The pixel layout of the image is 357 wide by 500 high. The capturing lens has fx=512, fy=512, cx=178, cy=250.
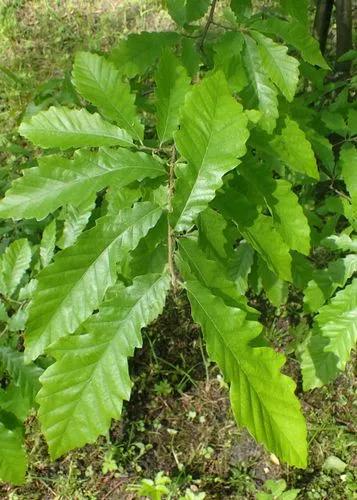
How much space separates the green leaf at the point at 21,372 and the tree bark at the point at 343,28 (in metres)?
1.92

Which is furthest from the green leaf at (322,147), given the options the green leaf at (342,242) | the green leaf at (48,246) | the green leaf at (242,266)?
the green leaf at (48,246)

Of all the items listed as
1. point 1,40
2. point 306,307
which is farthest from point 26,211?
point 1,40

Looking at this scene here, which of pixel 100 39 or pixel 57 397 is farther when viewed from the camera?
pixel 100 39

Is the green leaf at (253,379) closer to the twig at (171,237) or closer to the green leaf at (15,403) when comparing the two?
the twig at (171,237)

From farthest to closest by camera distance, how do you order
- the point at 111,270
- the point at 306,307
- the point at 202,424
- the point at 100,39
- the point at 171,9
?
the point at 100,39, the point at 202,424, the point at 306,307, the point at 171,9, the point at 111,270

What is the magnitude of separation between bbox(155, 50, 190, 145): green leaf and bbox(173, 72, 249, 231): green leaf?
0.69 feet

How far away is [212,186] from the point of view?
951 mm

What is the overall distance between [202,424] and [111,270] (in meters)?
1.56

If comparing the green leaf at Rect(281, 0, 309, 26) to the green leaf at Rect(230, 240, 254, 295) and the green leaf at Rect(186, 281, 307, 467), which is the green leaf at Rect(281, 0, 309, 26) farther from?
the green leaf at Rect(186, 281, 307, 467)

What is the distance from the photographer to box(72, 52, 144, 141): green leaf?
1.17 m

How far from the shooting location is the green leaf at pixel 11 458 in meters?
1.24

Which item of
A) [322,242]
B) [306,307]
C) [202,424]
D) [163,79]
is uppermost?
[163,79]

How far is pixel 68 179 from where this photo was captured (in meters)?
1.04

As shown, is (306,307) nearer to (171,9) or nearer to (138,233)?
(138,233)
